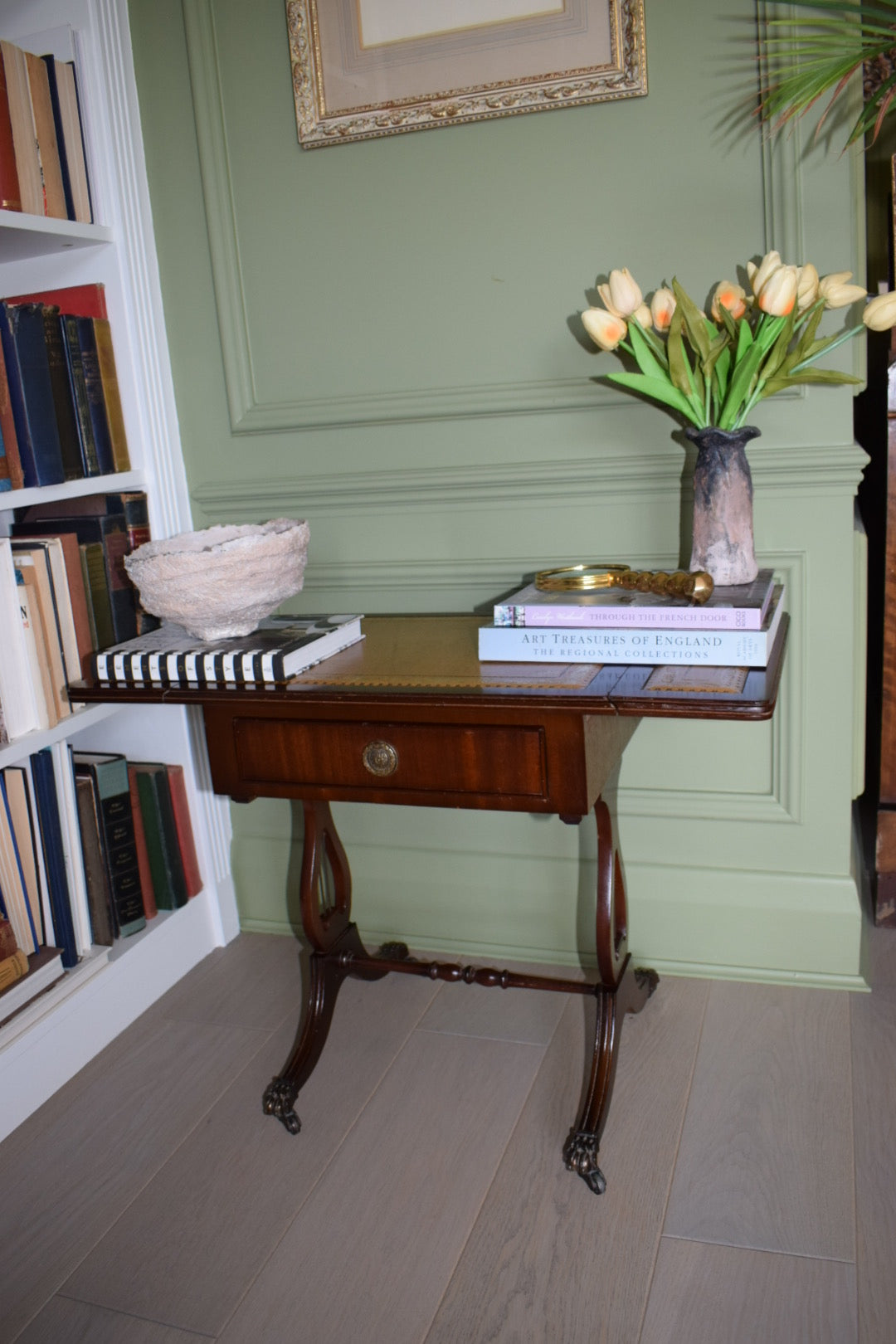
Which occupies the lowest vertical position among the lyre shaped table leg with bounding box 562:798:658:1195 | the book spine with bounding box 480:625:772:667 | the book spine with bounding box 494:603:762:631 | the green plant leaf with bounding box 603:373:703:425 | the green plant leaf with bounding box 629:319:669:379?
the lyre shaped table leg with bounding box 562:798:658:1195

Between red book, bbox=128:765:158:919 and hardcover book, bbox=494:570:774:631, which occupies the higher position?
hardcover book, bbox=494:570:774:631

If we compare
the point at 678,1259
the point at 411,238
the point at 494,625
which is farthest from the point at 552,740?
the point at 411,238

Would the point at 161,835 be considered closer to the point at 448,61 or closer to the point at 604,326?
the point at 604,326

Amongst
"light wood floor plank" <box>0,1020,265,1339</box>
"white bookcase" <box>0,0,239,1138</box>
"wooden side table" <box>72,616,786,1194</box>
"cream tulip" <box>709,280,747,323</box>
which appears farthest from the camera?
"white bookcase" <box>0,0,239,1138</box>

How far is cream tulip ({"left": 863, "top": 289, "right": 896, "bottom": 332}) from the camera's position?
155cm

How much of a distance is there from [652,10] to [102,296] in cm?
106

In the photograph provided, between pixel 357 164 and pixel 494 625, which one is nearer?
pixel 494 625

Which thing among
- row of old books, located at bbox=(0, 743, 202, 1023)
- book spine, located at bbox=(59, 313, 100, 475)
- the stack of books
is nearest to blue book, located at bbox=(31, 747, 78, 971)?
row of old books, located at bbox=(0, 743, 202, 1023)

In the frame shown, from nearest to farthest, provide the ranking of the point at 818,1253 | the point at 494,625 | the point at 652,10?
the point at 818,1253, the point at 494,625, the point at 652,10

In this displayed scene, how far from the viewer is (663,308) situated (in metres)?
1.68

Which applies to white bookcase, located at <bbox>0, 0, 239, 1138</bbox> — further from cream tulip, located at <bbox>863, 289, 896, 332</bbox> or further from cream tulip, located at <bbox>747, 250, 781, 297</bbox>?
cream tulip, located at <bbox>863, 289, 896, 332</bbox>

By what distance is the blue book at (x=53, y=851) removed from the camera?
6.27 ft

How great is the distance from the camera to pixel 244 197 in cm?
202

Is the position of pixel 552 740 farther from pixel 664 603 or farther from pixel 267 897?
pixel 267 897
